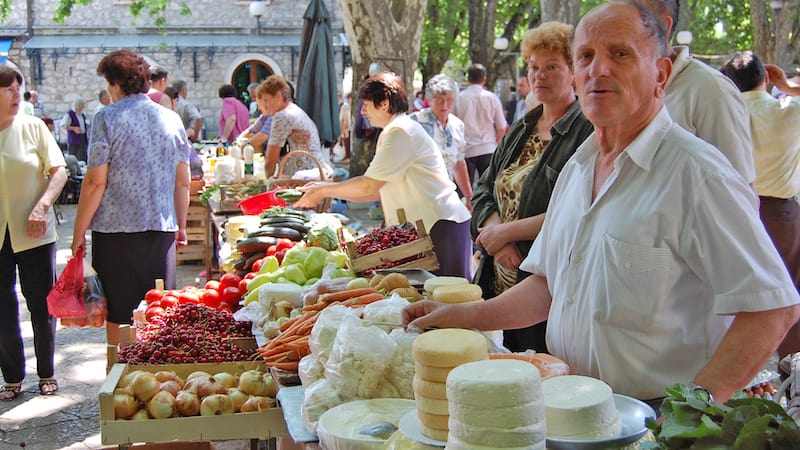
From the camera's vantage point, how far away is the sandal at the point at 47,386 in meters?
5.71

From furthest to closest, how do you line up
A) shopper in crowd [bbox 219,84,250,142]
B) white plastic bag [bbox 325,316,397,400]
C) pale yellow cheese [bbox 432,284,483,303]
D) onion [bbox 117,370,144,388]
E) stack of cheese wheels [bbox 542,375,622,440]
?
shopper in crowd [bbox 219,84,250,142]
onion [bbox 117,370,144,388]
pale yellow cheese [bbox 432,284,483,303]
white plastic bag [bbox 325,316,397,400]
stack of cheese wheels [bbox 542,375,622,440]

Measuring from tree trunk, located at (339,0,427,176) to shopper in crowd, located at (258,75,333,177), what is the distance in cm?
284

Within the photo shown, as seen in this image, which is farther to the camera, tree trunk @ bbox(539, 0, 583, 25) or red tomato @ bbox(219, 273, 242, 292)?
tree trunk @ bbox(539, 0, 583, 25)

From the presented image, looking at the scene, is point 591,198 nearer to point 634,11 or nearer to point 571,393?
point 634,11

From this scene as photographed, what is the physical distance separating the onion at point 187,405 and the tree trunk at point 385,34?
8.37 metres

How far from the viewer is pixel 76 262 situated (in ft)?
17.6

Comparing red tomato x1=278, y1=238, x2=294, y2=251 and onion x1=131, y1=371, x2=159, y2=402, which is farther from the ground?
red tomato x1=278, y1=238, x2=294, y2=251

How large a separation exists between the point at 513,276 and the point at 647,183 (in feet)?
5.37

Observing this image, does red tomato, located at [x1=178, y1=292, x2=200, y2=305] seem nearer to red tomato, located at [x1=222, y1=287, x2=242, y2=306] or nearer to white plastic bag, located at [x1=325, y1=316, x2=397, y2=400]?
red tomato, located at [x1=222, y1=287, x2=242, y2=306]

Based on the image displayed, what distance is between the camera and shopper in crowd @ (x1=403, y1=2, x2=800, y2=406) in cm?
199

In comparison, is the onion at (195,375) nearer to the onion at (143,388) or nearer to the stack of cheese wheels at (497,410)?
the onion at (143,388)

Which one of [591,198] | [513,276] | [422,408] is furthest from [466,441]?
[513,276]

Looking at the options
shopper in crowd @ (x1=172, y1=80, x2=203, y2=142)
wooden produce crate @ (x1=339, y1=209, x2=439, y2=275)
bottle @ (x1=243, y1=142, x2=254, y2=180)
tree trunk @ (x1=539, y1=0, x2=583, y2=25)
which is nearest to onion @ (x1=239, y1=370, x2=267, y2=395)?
wooden produce crate @ (x1=339, y1=209, x2=439, y2=275)

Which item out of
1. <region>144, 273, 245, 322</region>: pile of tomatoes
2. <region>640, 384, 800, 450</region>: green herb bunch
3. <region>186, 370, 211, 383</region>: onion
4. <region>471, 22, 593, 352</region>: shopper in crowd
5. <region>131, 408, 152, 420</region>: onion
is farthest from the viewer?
<region>144, 273, 245, 322</region>: pile of tomatoes
